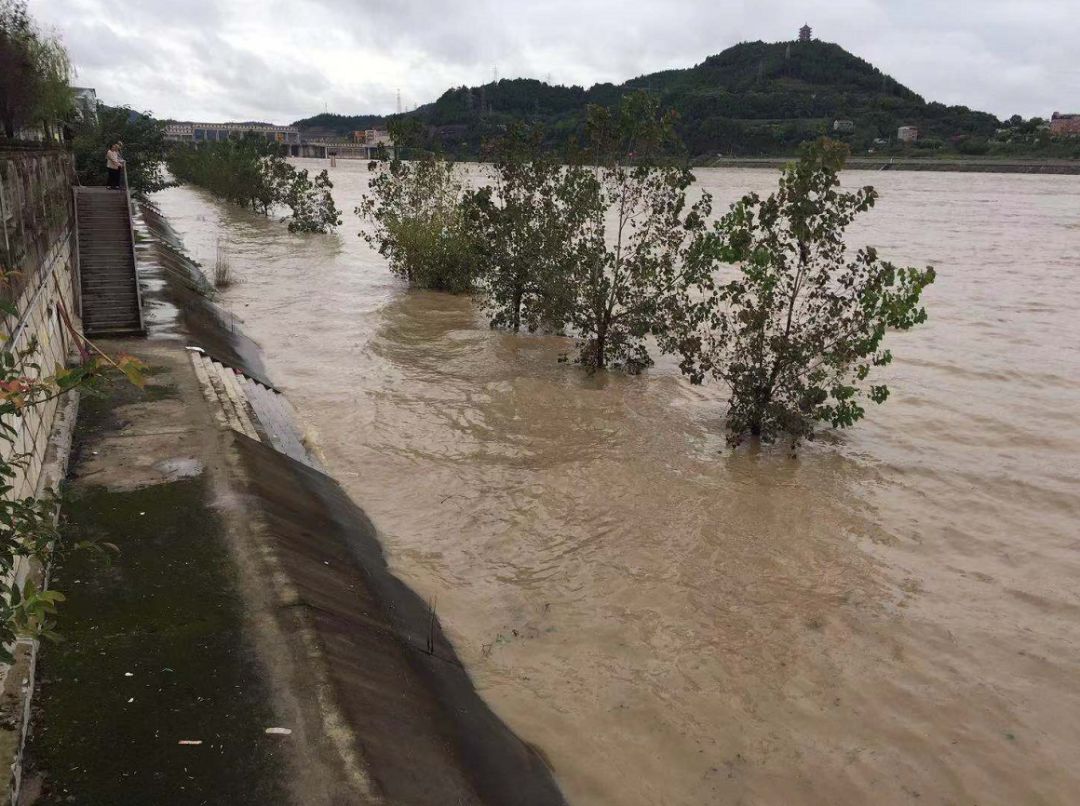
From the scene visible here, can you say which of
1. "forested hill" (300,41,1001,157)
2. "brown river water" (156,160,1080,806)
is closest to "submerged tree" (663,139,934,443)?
"brown river water" (156,160,1080,806)

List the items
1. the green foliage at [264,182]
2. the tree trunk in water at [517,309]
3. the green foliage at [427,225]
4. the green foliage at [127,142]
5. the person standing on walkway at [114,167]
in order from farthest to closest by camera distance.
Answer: the green foliage at [264,182] < the green foliage at [127,142] < the green foliage at [427,225] < the person standing on walkway at [114,167] < the tree trunk in water at [517,309]

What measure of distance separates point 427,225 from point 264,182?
99.9ft

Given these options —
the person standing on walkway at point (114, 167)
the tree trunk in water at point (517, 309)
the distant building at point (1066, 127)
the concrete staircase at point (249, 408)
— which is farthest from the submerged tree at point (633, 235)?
the distant building at point (1066, 127)

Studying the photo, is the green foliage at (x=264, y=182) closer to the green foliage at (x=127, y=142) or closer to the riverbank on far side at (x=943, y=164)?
the green foliage at (x=127, y=142)

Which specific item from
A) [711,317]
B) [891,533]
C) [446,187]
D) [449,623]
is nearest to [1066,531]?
Answer: [891,533]

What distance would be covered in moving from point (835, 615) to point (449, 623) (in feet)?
12.3

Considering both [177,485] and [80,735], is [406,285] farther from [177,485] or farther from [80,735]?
[80,735]

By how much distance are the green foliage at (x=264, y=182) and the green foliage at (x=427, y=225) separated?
513 inches

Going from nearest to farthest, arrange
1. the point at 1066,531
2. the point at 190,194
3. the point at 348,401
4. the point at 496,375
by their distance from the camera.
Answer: the point at 1066,531
the point at 348,401
the point at 496,375
the point at 190,194

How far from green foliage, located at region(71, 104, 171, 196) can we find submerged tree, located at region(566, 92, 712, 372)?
27746 millimetres

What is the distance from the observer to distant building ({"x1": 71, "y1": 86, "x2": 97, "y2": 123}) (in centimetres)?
4128

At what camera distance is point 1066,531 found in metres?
9.35

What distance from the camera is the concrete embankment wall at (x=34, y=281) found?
20.5 feet

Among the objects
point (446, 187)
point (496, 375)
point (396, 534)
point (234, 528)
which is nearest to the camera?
point (234, 528)
